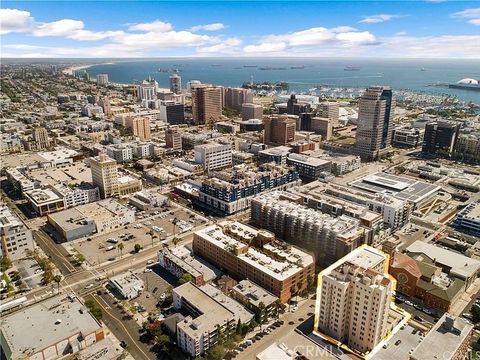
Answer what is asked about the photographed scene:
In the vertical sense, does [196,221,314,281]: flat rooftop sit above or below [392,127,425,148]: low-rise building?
below

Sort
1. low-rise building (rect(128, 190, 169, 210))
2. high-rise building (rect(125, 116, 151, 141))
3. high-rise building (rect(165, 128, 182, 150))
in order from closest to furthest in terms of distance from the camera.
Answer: low-rise building (rect(128, 190, 169, 210)), high-rise building (rect(165, 128, 182, 150)), high-rise building (rect(125, 116, 151, 141))

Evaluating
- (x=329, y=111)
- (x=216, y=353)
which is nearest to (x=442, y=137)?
(x=329, y=111)

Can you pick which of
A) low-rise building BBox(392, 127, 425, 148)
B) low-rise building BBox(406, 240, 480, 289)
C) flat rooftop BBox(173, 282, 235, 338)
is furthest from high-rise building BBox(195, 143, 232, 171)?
low-rise building BBox(392, 127, 425, 148)

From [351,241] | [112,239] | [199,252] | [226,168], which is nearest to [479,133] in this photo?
[226,168]

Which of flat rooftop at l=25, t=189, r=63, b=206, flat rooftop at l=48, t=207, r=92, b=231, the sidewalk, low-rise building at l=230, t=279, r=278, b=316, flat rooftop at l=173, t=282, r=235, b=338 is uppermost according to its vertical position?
flat rooftop at l=25, t=189, r=63, b=206

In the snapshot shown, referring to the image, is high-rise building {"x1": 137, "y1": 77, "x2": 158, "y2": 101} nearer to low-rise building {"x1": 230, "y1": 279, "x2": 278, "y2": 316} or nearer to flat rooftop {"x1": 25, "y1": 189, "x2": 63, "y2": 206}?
flat rooftop {"x1": 25, "y1": 189, "x2": 63, "y2": 206}
